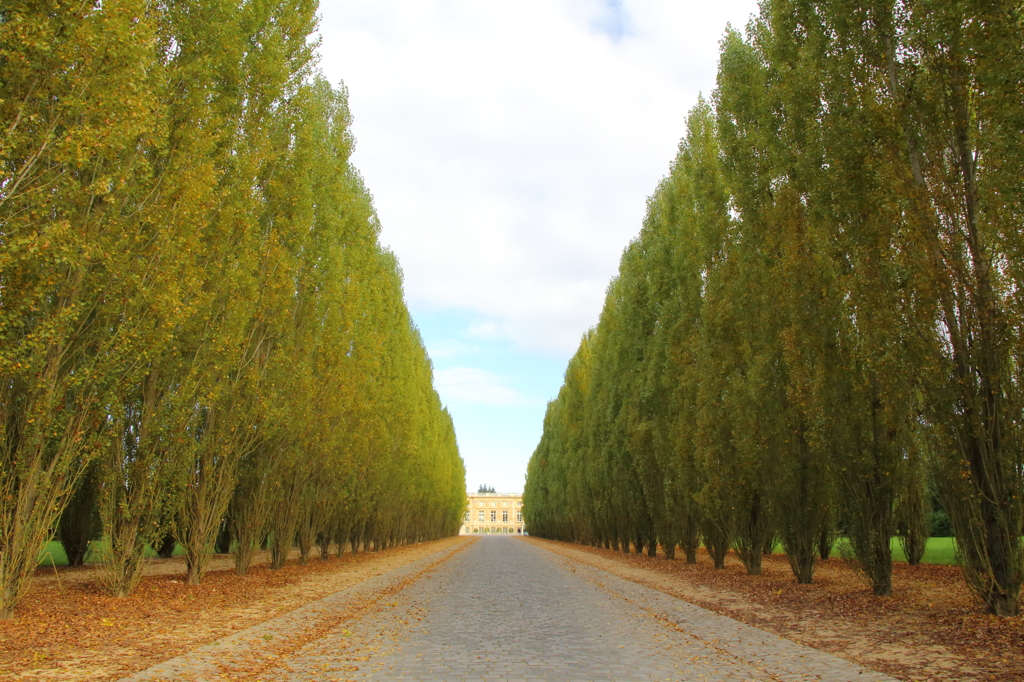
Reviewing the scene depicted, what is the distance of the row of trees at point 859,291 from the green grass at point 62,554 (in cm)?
1146

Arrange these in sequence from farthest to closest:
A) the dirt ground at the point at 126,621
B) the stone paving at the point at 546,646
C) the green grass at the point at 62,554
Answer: the green grass at the point at 62,554
the dirt ground at the point at 126,621
the stone paving at the point at 546,646

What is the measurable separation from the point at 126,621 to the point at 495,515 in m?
149

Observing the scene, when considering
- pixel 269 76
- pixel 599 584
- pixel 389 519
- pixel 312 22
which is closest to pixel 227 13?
pixel 269 76

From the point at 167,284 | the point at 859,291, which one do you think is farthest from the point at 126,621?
the point at 859,291

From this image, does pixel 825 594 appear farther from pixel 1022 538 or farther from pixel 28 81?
pixel 28 81

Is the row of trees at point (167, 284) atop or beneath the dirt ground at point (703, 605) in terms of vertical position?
atop

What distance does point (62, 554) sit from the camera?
A: 24.5m

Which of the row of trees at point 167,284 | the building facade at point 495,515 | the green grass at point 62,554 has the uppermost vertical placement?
the row of trees at point 167,284

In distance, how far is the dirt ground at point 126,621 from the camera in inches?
231

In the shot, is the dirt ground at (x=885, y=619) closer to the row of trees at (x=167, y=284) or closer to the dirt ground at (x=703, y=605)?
the dirt ground at (x=703, y=605)

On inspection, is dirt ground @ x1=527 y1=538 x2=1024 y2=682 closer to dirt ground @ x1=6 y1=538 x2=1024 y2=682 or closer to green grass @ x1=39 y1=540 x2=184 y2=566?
dirt ground @ x1=6 y1=538 x2=1024 y2=682

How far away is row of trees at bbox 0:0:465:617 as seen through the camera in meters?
7.81

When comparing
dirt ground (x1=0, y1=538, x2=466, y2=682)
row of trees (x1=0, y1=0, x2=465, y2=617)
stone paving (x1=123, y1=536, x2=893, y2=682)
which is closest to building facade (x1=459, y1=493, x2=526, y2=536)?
row of trees (x1=0, y1=0, x2=465, y2=617)

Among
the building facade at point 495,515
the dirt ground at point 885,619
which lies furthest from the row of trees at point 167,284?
the building facade at point 495,515
